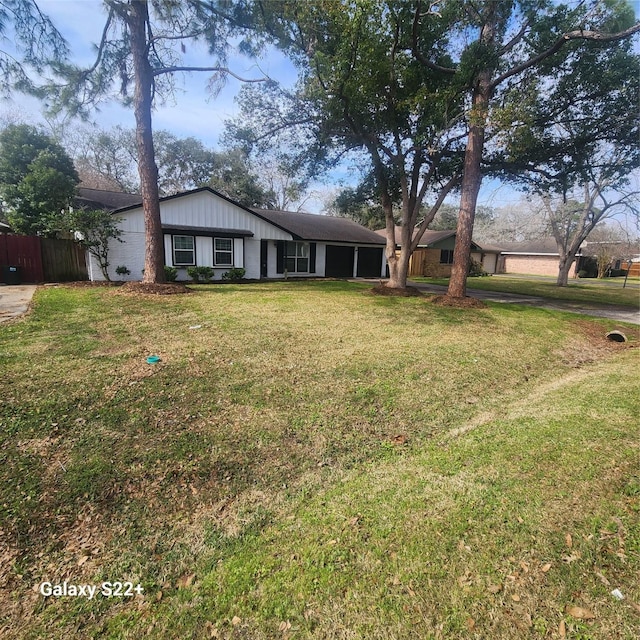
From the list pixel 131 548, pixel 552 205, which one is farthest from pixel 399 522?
pixel 552 205

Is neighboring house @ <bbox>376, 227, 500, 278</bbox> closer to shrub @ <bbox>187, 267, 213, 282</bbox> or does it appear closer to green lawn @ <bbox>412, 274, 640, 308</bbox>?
green lawn @ <bbox>412, 274, 640, 308</bbox>

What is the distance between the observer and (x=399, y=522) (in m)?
2.48

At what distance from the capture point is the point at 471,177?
10352 millimetres

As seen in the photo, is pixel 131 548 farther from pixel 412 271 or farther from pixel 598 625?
pixel 412 271

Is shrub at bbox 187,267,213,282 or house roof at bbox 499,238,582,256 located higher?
house roof at bbox 499,238,582,256

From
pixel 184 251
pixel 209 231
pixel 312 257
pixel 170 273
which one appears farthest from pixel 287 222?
pixel 170 273

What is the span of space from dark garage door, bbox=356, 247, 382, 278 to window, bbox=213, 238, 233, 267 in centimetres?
850

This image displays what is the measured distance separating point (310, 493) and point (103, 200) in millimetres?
18191

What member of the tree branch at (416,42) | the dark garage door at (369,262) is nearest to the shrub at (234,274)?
the dark garage door at (369,262)

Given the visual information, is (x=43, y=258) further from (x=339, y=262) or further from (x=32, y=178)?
(x=339, y=262)

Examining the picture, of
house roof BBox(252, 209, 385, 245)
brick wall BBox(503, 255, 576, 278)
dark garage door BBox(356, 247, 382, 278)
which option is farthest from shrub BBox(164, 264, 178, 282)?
brick wall BBox(503, 255, 576, 278)

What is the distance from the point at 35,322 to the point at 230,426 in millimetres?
5387

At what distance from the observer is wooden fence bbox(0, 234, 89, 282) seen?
12570 millimetres

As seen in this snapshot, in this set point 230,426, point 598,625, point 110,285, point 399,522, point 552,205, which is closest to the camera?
point 598,625
